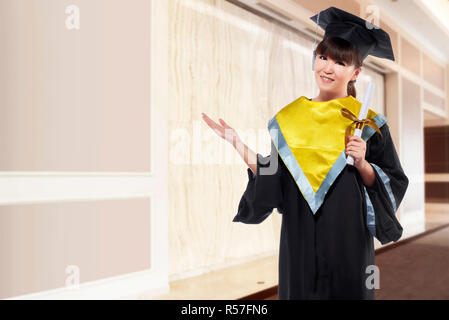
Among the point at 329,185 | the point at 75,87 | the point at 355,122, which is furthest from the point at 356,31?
the point at 75,87

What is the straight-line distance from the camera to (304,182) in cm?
97

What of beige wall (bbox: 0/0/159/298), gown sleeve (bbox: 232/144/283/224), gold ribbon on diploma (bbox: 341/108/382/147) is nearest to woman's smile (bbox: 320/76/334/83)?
gold ribbon on diploma (bbox: 341/108/382/147)

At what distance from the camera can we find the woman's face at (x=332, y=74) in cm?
101

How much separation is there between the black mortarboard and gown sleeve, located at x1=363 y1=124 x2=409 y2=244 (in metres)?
0.22

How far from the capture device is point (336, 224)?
97 cm

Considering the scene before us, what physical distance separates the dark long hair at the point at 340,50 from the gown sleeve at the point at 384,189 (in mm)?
194

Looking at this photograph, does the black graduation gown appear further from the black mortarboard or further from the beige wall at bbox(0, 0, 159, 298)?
the beige wall at bbox(0, 0, 159, 298)

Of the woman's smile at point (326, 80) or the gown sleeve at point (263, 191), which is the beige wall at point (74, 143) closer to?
the gown sleeve at point (263, 191)

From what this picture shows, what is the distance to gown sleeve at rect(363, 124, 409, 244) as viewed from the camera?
0.99 meters

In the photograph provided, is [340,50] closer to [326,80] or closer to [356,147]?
[326,80]

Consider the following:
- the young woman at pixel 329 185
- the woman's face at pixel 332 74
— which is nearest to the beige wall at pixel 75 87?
the young woman at pixel 329 185

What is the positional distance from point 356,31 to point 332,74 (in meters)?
0.13
